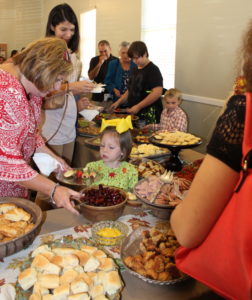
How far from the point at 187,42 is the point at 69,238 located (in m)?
3.53

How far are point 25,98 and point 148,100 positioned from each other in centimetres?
224

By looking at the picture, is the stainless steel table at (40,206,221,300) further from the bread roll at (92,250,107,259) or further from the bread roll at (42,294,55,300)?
the bread roll at (42,294,55,300)

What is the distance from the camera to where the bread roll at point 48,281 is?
879 mm

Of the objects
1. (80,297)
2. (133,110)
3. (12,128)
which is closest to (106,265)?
(80,297)

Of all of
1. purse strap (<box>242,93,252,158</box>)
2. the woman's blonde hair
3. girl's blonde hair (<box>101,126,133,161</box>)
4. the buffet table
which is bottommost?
the buffet table

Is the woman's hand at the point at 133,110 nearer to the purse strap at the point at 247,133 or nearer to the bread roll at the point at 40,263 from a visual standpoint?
the bread roll at the point at 40,263

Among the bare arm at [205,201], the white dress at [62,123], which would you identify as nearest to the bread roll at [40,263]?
the bare arm at [205,201]

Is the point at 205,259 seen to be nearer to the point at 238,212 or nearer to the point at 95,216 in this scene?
the point at 238,212

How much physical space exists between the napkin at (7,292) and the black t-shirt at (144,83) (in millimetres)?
2863

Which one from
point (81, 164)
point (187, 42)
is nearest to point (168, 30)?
point (187, 42)

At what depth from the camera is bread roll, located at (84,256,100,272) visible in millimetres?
960

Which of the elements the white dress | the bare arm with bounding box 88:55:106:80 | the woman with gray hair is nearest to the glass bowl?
the white dress

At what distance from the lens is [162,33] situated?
476cm

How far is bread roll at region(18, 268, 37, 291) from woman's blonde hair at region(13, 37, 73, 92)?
0.81 metres
